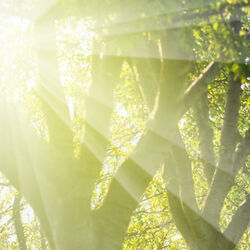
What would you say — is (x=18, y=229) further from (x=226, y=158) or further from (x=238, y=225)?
(x=226, y=158)

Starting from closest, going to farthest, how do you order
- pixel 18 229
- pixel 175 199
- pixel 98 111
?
1. pixel 98 111
2. pixel 175 199
3. pixel 18 229

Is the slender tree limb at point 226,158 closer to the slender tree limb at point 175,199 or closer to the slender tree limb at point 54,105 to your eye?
the slender tree limb at point 175,199

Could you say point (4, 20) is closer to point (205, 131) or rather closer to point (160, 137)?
point (160, 137)

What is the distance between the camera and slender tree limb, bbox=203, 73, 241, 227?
722 cm

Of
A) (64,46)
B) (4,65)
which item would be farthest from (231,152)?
(64,46)

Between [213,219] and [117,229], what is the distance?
2762 mm

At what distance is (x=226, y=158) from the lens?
740 centimetres

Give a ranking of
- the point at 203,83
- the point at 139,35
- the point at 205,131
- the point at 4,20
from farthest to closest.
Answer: the point at 205,131 < the point at 4,20 < the point at 203,83 < the point at 139,35

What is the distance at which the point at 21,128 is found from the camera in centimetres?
523

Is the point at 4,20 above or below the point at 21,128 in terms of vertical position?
above

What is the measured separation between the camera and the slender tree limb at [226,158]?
7.22 meters

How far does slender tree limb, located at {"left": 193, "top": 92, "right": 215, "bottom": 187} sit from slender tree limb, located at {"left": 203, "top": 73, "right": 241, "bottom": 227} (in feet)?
3.71

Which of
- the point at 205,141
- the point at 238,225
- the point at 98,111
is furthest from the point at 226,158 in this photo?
the point at 98,111

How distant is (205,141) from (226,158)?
132cm
